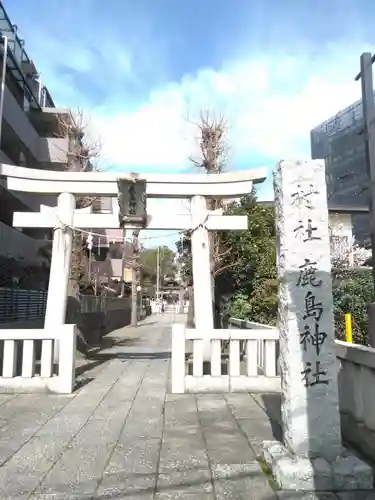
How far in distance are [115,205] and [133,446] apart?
6865 millimetres

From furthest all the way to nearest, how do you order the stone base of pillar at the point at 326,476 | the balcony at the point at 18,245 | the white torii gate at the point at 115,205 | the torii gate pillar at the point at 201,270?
the balcony at the point at 18,245 < the white torii gate at the point at 115,205 < the torii gate pillar at the point at 201,270 < the stone base of pillar at the point at 326,476

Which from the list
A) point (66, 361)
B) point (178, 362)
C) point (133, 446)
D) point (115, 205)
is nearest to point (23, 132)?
point (115, 205)

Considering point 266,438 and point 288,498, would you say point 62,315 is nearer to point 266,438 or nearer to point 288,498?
point 266,438

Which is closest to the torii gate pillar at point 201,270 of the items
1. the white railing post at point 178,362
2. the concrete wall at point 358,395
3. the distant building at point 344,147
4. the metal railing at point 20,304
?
the white railing post at point 178,362

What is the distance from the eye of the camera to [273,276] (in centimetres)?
1489

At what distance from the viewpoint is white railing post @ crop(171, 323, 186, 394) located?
7.88m

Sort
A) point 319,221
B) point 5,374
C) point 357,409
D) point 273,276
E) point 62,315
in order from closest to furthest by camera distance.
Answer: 1. point 319,221
2. point 357,409
3. point 5,374
4. point 62,315
5. point 273,276

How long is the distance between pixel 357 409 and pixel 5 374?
5.79 m

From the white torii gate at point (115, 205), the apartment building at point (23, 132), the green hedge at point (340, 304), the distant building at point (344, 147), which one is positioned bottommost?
the green hedge at point (340, 304)

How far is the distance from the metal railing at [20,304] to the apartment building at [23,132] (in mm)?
6151

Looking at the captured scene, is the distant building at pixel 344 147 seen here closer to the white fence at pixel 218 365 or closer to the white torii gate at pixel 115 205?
the white torii gate at pixel 115 205

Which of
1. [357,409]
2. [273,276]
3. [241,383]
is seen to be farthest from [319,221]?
[273,276]

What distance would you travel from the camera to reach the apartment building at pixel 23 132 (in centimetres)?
1923

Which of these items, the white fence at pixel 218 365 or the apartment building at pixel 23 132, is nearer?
the white fence at pixel 218 365
